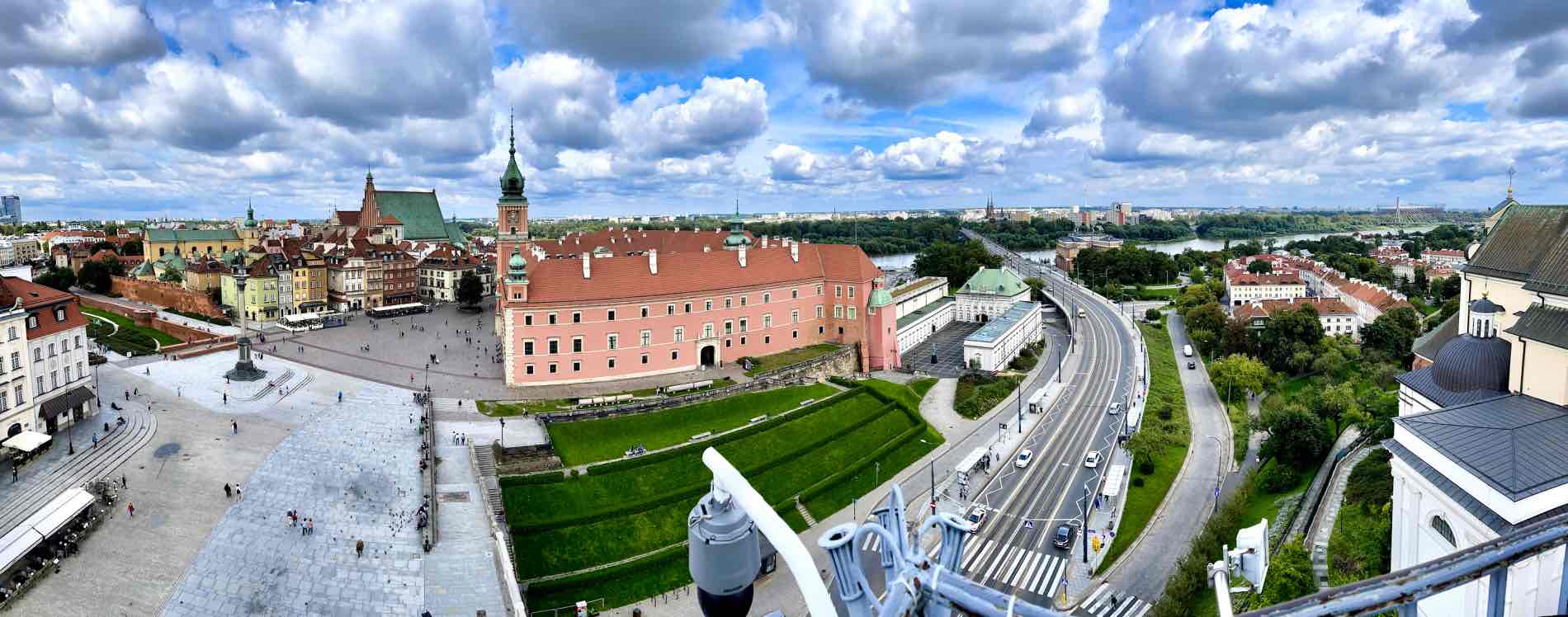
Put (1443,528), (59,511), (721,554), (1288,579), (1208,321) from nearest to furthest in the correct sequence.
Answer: (721,554) → (1443,528) → (1288,579) → (59,511) → (1208,321)

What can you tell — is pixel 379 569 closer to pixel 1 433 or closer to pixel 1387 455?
pixel 1 433

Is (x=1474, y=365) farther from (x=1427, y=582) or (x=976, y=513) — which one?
(x=1427, y=582)

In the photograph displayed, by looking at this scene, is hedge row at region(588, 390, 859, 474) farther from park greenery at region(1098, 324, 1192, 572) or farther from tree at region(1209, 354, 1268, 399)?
tree at region(1209, 354, 1268, 399)

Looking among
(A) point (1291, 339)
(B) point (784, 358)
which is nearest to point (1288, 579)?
(B) point (784, 358)

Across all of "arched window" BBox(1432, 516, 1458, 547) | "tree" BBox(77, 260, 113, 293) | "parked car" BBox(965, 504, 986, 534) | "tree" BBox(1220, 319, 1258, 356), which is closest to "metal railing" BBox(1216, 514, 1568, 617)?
"arched window" BBox(1432, 516, 1458, 547)

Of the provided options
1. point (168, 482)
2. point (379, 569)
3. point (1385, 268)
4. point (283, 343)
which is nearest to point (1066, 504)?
point (379, 569)

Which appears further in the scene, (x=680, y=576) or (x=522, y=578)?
(x=680, y=576)
